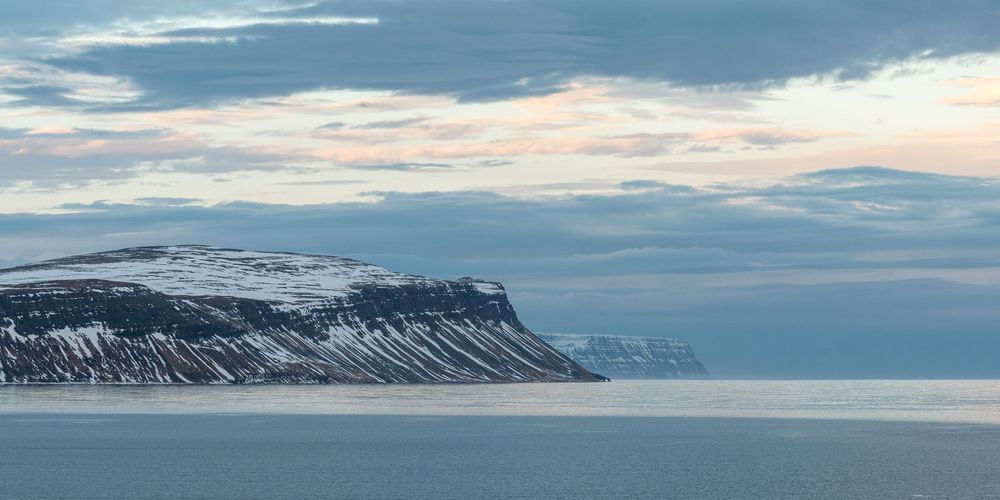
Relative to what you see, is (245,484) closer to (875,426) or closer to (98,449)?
(98,449)

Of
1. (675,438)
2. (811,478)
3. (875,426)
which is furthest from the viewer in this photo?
(875,426)

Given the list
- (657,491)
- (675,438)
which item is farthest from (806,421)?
(657,491)

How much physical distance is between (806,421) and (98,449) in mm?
101944

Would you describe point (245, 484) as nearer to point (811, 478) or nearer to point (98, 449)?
point (98, 449)

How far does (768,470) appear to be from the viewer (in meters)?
117

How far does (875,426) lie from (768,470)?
7023 cm

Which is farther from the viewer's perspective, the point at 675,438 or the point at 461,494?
the point at 675,438

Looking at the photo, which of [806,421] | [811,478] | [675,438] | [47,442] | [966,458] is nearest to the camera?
[811,478]

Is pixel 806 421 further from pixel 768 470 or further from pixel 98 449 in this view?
pixel 98 449

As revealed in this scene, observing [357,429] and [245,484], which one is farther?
[357,429]

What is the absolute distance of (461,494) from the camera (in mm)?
98750

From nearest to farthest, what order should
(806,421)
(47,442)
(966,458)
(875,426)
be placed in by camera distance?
(966,458) → (47,442) → (875,426) → (806,421)

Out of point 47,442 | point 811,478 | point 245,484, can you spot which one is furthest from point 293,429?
point 811,478

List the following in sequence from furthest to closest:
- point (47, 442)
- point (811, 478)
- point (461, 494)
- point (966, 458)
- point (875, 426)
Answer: point (875, 426)
point (47, 442)
point (966, 458)
point (811, 478)
point (461, 494)
